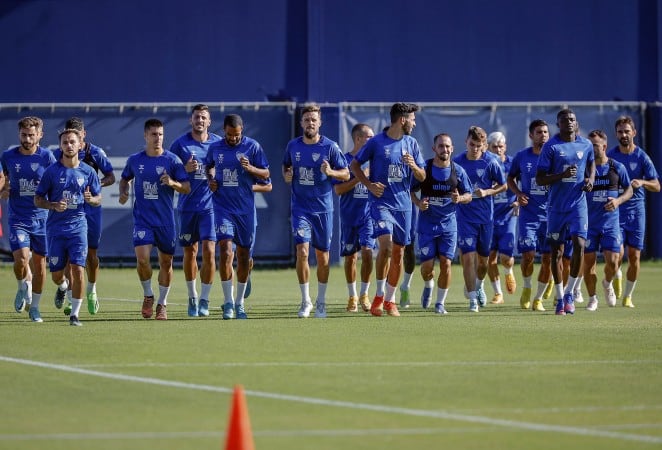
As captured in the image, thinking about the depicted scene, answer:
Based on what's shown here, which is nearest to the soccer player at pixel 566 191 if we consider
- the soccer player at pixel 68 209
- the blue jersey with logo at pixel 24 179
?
the soccer player at pixel 68 209

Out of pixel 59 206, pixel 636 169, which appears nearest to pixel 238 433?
pixel 59 206

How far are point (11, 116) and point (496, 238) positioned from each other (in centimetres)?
1259

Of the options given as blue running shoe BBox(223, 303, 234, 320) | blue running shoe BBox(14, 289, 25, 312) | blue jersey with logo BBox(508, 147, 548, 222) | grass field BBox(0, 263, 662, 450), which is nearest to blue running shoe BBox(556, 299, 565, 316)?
grass field BBox(0, 263, 662, 450)

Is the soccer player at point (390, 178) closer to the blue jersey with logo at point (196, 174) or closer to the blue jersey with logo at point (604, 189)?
the blue jersey with logo at point (196, 174)

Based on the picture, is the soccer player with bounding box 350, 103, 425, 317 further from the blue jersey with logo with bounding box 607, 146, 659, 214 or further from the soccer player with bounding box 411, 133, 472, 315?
the blue jersey with logo with bounding box 607, 146, 659, 214

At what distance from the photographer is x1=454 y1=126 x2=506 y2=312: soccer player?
2028 cm

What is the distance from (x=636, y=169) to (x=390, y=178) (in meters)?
4.40

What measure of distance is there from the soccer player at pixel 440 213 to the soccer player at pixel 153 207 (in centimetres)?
311

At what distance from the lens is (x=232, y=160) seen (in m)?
18.6

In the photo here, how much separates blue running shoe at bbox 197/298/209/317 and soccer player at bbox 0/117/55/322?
1982mm

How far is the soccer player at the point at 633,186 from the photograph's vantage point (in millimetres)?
20750
